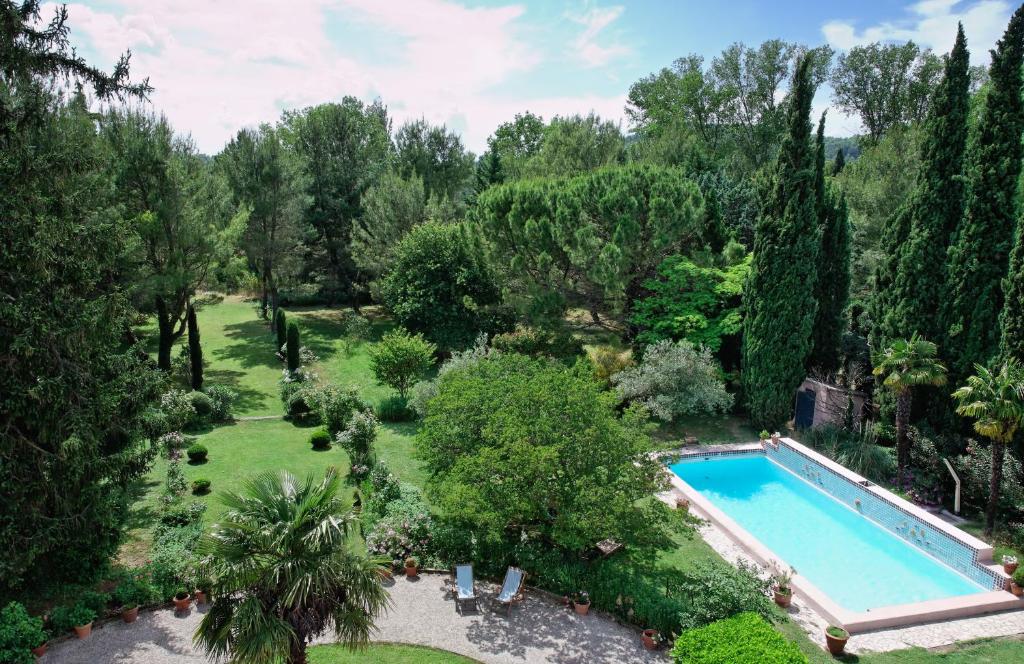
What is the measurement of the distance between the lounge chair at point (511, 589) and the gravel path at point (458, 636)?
7.0 inches

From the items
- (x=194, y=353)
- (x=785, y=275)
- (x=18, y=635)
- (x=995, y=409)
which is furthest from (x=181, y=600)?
(x=785, y=275)

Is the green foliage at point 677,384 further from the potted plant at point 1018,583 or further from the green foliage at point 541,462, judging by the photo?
the potted plant at point 1018,583

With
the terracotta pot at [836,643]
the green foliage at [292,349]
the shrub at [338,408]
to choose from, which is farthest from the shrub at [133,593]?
the green foliage at [292,349]

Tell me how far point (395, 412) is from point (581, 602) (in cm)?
1296

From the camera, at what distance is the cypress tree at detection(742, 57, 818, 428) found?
72.4 ft

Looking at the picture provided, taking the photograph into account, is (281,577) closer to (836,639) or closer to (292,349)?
(836,639)

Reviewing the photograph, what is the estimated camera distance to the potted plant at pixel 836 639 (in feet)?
40.2

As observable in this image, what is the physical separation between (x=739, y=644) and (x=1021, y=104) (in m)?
A: 17.2

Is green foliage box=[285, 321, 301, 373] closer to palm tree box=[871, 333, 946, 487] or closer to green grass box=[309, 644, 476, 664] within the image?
green grass box=[309, 644, 476, 664]

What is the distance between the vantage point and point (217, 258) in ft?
87.9

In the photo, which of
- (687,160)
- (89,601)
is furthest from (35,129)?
(687,160)

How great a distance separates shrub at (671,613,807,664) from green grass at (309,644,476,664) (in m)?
3.95

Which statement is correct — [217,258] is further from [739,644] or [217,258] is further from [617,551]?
[739,644]

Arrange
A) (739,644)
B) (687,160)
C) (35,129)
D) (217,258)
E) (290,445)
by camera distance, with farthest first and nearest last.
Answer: (687,160) → (217,258) → (290,445) → (35,129) → (739,644)
